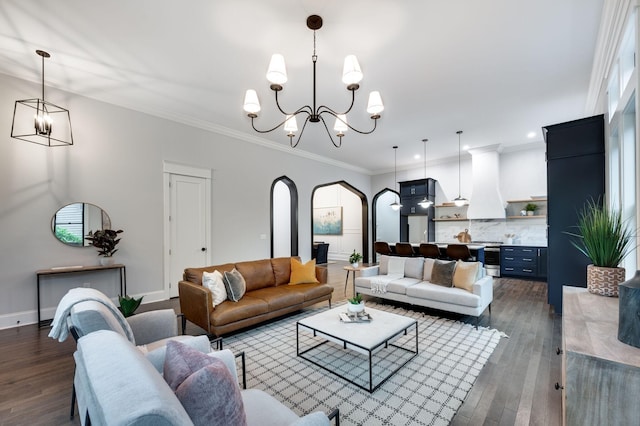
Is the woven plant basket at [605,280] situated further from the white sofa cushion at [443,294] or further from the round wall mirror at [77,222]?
the round wall mirror at [77,222]

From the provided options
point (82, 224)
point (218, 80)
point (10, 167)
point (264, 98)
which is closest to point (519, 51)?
point (264, 98)

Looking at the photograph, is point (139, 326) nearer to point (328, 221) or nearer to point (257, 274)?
point (257, 274)

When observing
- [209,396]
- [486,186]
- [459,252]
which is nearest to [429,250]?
[459,252]

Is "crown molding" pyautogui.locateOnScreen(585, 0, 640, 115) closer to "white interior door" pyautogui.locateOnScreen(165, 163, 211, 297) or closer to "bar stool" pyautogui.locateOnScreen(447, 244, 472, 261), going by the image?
"bar stool" pyautogui.locateOnScreen(447, 244, 472, 261)

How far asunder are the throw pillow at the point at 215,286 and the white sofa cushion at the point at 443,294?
2.73 metres

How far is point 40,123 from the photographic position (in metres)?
3.47

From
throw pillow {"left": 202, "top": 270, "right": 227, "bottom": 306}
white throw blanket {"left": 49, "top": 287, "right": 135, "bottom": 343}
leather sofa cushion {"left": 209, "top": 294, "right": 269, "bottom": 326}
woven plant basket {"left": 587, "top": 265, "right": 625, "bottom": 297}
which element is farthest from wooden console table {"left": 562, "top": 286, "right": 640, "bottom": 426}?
throw pillow {"left": 202, "top": 270, "right": 227, "bottom": 306}

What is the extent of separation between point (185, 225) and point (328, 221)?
701 cm

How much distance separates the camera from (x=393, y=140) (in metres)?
6.62

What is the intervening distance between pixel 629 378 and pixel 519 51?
3.45 meters

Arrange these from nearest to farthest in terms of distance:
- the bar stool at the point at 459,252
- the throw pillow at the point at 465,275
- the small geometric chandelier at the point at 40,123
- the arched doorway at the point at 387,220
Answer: the small geometric chandelier at the point at 40,123 → the throw pillow at the point at 465,275 → the bar stool at the point at 459,252 → the arched doorway at the point at 387,220

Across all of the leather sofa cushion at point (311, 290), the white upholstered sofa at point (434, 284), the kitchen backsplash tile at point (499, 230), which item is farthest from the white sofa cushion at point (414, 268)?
the kitchen backsplash tile at point (499, 230)

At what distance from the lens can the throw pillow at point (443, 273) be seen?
417 cm

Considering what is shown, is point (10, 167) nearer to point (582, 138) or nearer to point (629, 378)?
point (629, 378)
